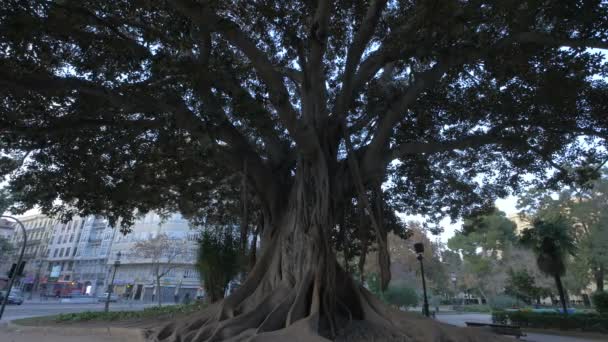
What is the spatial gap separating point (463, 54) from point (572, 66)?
215 cm

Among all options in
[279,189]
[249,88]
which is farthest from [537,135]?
[249,88]

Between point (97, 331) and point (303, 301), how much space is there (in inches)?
168

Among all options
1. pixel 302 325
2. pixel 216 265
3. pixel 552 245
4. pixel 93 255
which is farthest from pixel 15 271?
pixel 93 255

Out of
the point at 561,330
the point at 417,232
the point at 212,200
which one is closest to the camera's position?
the point at 212,200

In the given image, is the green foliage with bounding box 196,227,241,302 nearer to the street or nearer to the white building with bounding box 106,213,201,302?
the street

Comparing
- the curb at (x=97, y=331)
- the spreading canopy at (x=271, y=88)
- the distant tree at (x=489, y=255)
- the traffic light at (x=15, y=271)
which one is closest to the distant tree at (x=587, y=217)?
the distant tree at (x=489, y=255)

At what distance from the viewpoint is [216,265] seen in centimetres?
802

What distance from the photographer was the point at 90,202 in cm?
848

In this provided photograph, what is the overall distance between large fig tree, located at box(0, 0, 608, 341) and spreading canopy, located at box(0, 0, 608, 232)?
1.3 inches

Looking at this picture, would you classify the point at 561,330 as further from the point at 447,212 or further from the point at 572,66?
the point at 572,66

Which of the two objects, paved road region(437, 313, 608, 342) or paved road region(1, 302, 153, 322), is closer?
paved road region(437, 313, 608, 342)

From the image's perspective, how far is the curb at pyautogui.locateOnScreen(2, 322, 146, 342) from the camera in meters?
5.72

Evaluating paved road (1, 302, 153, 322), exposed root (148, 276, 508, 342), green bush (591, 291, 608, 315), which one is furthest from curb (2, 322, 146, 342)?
green bush (591, 291, 608, 315)

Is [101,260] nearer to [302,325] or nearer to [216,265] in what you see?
[216,265]
